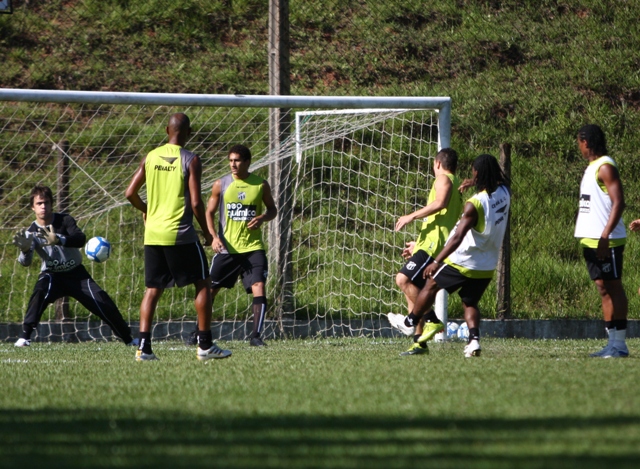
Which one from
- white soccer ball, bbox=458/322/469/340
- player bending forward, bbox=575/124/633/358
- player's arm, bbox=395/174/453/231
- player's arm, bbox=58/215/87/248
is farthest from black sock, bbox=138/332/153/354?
white soccer ball, bbox=458/322/469/340

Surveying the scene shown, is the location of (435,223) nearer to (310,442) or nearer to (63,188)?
(63,188)

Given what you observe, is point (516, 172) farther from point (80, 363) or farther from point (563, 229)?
point (80, 363)

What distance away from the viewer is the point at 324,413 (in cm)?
473

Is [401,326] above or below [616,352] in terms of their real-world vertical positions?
above

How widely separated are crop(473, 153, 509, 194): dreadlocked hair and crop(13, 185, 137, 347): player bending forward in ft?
13.1

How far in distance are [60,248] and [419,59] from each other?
9666mm

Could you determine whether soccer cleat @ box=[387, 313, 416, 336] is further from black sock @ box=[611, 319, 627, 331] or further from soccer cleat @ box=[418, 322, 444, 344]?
black sock @ box=[611, 319, 627, 331]

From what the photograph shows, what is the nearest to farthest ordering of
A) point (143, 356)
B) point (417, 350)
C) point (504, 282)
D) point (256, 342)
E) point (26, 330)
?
point (143, 356)
point (417, 350)
point (256, 342)
point (26, 330)
point (504, 282)

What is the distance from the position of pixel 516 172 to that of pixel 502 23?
487 centimetres

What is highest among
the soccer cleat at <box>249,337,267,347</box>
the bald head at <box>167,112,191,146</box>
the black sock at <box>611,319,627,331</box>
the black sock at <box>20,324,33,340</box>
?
the bald head at <box>167,112,191,146</box>

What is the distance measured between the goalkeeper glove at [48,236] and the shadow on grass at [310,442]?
4.81 meters

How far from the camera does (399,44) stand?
17.9m

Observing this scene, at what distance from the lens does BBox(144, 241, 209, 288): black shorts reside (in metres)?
7.74

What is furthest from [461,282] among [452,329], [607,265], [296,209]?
[296,209]
